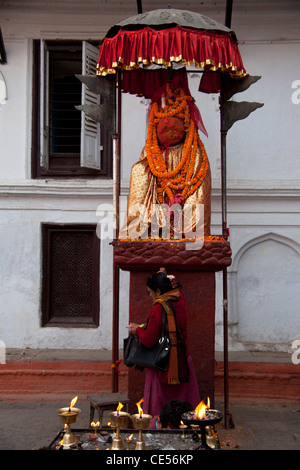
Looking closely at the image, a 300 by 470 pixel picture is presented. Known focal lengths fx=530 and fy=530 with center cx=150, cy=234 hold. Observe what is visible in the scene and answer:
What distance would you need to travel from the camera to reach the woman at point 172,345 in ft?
15.9

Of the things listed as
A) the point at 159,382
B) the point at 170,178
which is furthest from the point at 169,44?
the point at 159,382

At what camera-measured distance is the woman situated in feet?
15.9

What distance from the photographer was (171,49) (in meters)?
5.56

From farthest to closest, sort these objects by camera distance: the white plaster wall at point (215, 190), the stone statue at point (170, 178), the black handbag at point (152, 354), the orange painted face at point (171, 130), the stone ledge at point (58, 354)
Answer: the white plaster wall at point (215, 190)
the stone ledge at point (58, 354)
the orange painted face at point (171, 130)
the stone statue at point (170, 178)
the black handbag at point (152, 354)

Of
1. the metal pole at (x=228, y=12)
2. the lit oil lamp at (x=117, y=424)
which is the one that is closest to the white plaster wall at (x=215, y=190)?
the metal pole at (x=228, y=12)

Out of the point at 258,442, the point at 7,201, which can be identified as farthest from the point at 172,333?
the point at 7,201

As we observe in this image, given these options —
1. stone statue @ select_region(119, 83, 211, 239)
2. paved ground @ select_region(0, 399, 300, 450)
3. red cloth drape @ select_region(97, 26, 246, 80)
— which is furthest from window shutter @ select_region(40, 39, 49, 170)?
paved ground @ select_region(0, 399, 300, 450)

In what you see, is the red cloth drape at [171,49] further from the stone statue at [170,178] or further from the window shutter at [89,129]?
the window shutter at [89,129]

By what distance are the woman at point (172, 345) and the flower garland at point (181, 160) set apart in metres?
1.37

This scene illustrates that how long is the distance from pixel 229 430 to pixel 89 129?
484 centimetres

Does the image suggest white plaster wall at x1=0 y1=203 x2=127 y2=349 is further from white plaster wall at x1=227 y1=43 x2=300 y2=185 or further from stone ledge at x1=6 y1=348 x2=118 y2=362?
white plaster wall at x1=227 y1=43 x2=300 y2=185

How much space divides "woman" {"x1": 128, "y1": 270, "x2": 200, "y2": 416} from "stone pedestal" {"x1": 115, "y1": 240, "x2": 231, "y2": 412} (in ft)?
1.84

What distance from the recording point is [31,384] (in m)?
7.02

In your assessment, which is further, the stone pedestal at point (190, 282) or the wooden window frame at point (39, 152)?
the wooden window frame at point (39, 152)
